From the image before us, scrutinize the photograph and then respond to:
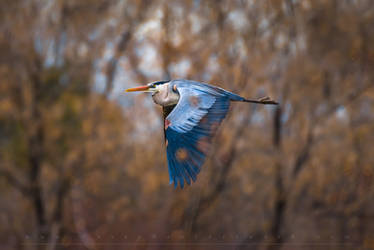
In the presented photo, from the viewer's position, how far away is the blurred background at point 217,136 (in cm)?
583

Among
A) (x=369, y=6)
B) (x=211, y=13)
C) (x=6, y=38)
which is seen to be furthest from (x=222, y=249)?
(x=6, y=38)

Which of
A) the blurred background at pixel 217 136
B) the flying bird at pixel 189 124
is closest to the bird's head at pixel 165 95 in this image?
the flying bird at pixel 189 124

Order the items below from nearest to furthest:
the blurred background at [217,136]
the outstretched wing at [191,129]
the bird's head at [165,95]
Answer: the outstretched wing at [191,129] < the bird's head at [165,95] < the blurred background at [217,136]

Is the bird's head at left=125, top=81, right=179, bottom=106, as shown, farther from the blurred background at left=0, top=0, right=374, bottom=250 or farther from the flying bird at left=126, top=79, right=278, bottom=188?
the blurred background at left=0, top=0, right=374, bottom=250

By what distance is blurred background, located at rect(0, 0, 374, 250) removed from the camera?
5.83 metres

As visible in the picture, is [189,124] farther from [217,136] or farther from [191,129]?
[217,136]

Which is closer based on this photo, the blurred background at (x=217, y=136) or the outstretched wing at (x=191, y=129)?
the outstretched wing at (x=191, y=129)

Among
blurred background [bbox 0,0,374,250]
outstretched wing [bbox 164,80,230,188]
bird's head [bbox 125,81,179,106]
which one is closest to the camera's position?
outstretched wing [bbox 164,80,230,188]

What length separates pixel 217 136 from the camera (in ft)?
18.5

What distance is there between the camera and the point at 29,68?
6.66 meters

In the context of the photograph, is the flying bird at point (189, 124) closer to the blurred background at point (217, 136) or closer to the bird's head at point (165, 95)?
the bird's head at point (165, 95)

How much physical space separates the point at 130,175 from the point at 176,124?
5.43 m

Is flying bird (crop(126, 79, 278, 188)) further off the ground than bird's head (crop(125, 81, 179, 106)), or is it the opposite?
bird's head (crop(125, 81, 179, 106))

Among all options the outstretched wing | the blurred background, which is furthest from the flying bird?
the blurred background
